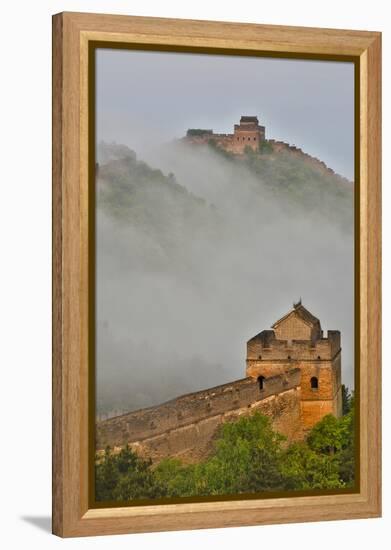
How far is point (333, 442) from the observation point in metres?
9.80

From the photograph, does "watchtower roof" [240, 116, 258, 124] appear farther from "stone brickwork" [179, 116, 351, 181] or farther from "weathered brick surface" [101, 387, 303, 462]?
"weathered brick surface" [101, 387, 303, 462]

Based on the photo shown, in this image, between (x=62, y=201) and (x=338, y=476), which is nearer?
(x=62, y=201)

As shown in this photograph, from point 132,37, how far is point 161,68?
0.22 metres

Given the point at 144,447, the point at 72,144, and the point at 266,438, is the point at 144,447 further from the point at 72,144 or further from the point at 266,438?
the point at 72,144

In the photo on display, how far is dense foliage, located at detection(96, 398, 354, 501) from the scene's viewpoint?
927cm

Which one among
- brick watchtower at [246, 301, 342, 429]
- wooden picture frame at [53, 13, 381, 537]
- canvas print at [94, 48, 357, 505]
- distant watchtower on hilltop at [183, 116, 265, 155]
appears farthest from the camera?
brick watchtower at [246, 301, 342, 429]

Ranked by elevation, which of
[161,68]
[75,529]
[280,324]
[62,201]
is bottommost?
[75,529]

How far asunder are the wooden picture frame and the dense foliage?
0.08 metres

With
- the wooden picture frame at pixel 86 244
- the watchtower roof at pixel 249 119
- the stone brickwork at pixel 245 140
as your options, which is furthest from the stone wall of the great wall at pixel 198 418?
the watchtower roof at pixel 249 119

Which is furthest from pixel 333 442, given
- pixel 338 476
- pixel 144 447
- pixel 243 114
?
pixel 243 114

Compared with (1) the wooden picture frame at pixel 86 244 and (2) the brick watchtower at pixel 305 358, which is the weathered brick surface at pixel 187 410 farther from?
(1) the wooden picture frame at pixel 86 244

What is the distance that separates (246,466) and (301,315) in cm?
84

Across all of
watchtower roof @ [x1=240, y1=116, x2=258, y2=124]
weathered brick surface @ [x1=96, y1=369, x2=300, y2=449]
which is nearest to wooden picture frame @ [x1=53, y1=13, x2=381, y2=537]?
weathered brick surface @ [x1=96, y1=369, x2=300, y2=449]

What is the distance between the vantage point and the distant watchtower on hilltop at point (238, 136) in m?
9.45
